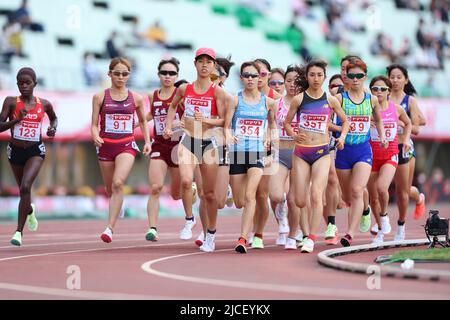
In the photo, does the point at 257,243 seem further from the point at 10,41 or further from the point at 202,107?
the point at 10,41

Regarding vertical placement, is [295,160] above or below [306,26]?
below

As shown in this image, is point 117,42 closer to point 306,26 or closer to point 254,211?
point 306,26

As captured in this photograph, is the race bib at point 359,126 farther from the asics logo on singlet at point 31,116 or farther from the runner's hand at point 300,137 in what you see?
the asics logo on singlet at point 31,116

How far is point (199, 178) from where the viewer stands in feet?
55.9

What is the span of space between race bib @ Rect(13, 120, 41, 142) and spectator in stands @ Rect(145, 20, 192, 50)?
20021 mm

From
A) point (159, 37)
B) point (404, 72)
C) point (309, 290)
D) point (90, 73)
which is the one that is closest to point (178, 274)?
point (309, 290)

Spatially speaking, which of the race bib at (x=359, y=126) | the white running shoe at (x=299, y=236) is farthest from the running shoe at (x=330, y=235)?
the race bib at (x=359, y=126)

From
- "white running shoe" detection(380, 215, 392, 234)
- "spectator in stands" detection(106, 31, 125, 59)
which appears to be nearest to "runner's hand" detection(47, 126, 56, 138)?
"white running shoe" detection(380, 215, 392, 234)

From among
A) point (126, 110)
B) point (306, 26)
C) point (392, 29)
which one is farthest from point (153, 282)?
point (392, 29)

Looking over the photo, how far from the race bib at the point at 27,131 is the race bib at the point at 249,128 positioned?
3.15 meters

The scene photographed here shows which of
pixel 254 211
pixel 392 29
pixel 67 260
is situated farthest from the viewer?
pixel 392 29

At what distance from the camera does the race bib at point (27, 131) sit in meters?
17.1

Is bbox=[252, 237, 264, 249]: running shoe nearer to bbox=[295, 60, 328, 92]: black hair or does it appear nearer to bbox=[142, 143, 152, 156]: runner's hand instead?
bbox=[142, 143, 152, 156]: runner's hand

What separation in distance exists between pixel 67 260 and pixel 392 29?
34.0 m
